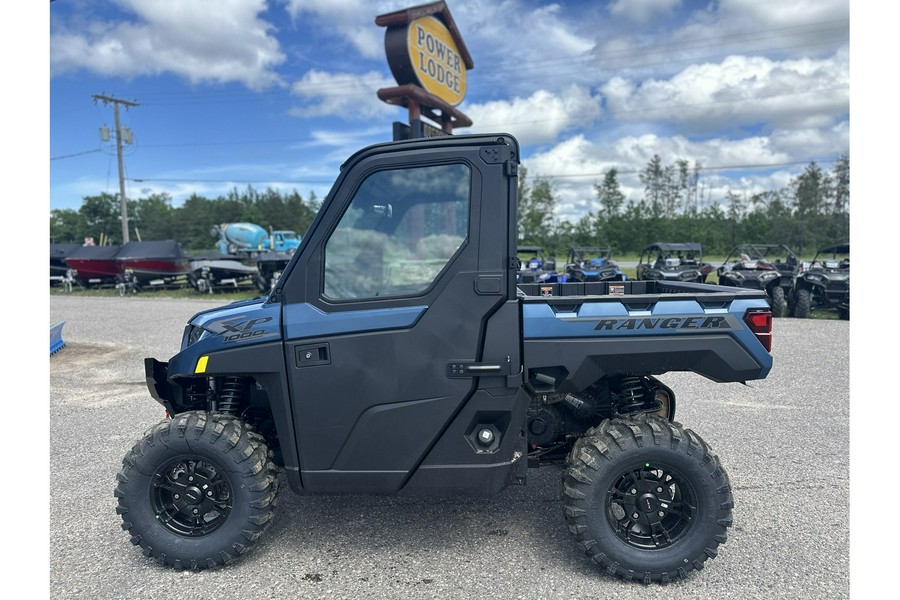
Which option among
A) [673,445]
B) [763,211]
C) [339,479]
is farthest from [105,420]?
[763,211]

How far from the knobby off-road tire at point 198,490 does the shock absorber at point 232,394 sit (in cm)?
19

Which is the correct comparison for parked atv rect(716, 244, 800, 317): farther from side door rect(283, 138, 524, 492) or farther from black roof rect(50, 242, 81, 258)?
black roof rect(50, 242, 81, 258)

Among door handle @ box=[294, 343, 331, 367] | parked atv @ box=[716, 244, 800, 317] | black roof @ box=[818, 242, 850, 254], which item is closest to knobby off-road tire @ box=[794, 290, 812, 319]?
parked atv @ box=[716, 244, 800, 317]

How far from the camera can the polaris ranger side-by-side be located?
9.40 ft

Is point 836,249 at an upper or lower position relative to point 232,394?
upper

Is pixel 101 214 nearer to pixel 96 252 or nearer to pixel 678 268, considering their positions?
pixel 96 252

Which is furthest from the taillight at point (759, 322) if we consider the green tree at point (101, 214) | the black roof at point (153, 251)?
the green tree at point (101, 214)

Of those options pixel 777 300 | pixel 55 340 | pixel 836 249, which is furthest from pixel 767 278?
pixel 55 340

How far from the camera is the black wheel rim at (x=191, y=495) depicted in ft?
9.98

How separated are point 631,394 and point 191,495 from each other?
8.74 feet

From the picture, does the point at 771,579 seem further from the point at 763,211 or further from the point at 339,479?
the point at 763,211

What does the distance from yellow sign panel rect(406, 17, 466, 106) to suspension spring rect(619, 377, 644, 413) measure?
11667 millimetres

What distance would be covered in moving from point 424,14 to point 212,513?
13.2 meters

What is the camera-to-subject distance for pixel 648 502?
9.59 feet
